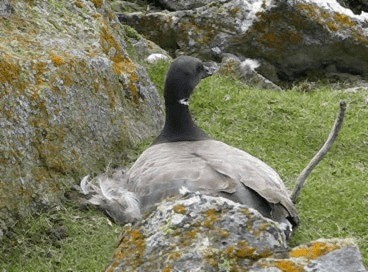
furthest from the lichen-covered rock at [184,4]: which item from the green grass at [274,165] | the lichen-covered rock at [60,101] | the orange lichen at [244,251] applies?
the orange lichen at [244,251]

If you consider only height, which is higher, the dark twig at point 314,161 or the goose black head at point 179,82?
the goose black head at point 179,82

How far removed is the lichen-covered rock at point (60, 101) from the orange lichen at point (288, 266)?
10.7ft

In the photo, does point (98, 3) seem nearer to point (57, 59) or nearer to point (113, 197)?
point (57, 59)

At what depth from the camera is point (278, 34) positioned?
509 inches

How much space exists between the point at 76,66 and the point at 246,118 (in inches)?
103

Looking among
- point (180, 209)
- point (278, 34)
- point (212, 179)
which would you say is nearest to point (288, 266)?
point (180, 209)

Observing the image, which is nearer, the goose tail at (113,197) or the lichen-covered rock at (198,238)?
the lichen-covered rock at (198,238)

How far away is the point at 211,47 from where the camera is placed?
13.1 meters

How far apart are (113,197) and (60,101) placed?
1241 millimetres

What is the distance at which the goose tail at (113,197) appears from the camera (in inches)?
263

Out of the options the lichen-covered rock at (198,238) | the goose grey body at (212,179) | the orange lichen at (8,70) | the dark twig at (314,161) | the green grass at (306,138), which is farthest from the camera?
the green grass at (306,138)

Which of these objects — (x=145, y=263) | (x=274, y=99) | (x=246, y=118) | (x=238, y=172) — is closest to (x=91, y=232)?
(x=238, y=172)

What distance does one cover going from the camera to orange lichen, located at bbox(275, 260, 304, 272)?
412 centimetres

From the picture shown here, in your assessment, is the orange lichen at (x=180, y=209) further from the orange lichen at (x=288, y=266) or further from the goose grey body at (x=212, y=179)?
the goose grey body at (x=212, y=179)
